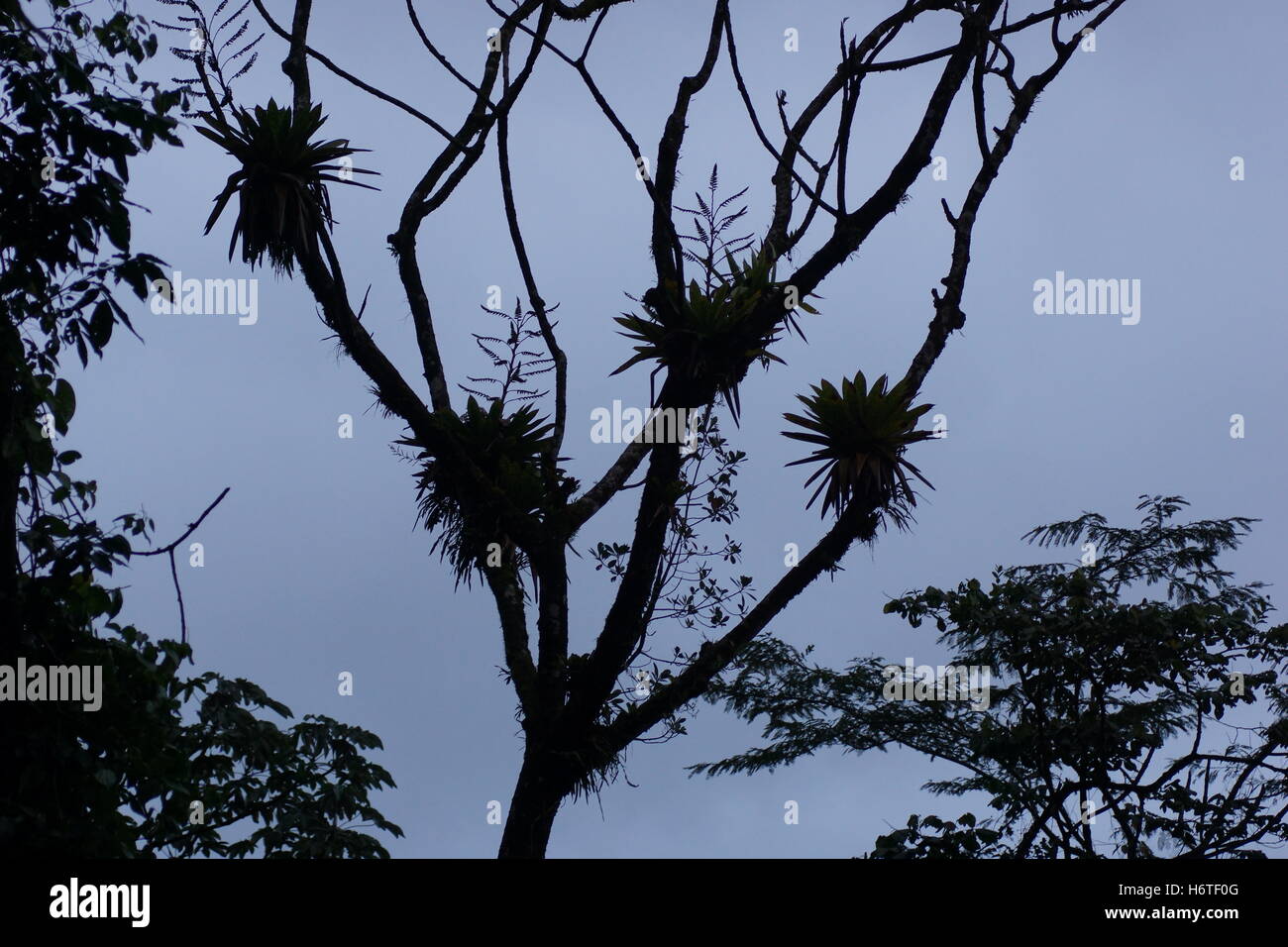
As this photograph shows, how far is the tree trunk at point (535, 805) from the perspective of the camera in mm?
6758

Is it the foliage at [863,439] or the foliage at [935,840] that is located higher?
the foliage at [863,439]

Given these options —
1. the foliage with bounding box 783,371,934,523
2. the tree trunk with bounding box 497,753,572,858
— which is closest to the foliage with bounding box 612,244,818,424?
the foliage with bounding box 783,371,934,523

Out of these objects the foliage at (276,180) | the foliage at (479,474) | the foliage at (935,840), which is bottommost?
the foliage at (935,840)

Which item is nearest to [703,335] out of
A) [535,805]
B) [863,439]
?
[863,439]

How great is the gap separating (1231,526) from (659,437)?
6.58 m

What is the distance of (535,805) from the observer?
22.3 ft

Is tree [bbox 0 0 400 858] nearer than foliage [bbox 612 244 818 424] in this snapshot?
Yes

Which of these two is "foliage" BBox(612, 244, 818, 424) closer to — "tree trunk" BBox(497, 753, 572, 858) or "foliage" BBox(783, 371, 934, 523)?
"foliage" BBox(783, 371, 934, 523)

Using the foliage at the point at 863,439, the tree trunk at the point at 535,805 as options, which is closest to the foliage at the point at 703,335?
the foliage at the point at 863,439

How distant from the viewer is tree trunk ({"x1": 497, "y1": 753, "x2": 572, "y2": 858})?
6758 mm

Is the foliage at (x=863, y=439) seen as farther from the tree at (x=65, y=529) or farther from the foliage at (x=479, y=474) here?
the tree at (x=65, y=529)

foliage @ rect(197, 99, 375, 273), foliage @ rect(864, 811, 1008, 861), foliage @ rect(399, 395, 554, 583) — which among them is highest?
foliage @ rect(197, 99, 375, 273)

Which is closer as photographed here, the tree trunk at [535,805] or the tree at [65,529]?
the tree at [65,529]

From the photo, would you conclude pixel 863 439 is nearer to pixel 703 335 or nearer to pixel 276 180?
pixel 703 335
